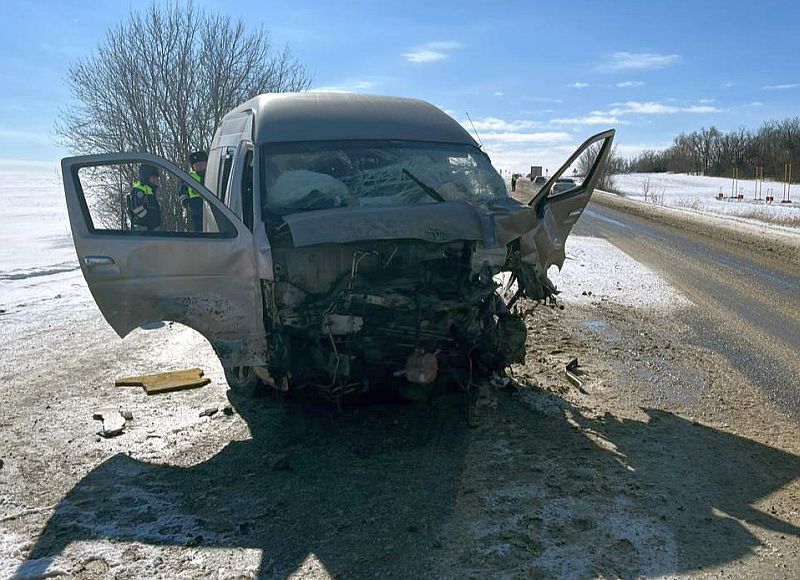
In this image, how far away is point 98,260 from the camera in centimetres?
436

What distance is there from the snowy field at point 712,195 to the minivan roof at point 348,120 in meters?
21.8

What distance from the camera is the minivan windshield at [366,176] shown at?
5000 millimetres

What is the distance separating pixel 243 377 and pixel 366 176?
170cm

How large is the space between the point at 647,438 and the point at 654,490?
86 centimetres

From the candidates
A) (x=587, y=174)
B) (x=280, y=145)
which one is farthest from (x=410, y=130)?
(x=587, y=174)

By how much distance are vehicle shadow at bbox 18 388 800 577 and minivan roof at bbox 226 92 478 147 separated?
214 cm

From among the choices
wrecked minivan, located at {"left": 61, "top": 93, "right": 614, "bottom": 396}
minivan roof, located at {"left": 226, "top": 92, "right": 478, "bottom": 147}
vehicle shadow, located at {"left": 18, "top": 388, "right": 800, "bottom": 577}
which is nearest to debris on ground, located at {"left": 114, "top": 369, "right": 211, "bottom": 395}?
wrecked minivan, located at {"left": 61, "top": 93, "right": 614, "bottom": 396}

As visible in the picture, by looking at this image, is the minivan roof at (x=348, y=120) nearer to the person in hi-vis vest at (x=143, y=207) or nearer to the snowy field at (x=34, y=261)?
the person in hi-vis vest at (x=143, y=207)

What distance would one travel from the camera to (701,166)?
82375 mm

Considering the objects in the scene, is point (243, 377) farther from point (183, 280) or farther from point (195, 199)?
point (195, 199)

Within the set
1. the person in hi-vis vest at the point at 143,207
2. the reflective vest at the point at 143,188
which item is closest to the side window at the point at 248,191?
the person in hi-vis vest at the point at 143,207

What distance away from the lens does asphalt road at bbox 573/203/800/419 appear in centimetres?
624

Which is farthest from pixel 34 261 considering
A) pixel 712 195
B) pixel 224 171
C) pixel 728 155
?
pixel 728 155

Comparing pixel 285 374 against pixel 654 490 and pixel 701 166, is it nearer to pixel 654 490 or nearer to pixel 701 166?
pixel 654 490
